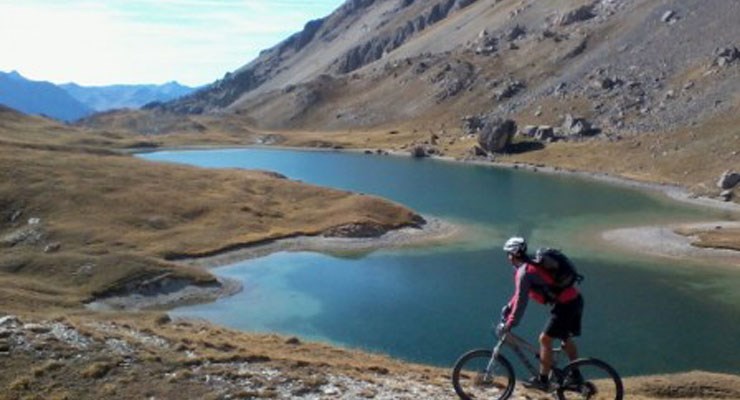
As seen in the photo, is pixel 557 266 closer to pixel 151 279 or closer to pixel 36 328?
pixel 36 328

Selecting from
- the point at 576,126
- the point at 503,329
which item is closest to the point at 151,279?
the point at 503,329

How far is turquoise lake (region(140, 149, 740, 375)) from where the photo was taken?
187 feet

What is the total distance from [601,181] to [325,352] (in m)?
117

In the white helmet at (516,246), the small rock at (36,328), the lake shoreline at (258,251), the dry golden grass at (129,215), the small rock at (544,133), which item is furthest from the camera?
the small rock at (544,133)

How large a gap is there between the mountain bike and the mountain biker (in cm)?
60

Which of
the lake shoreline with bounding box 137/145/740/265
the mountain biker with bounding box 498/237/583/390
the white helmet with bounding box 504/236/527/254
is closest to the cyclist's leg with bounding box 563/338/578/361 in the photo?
the mountain biker with bounding box 498/237/583/390

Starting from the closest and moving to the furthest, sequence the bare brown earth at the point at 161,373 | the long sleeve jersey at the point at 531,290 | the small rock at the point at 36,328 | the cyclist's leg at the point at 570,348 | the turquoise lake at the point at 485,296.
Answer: the long sleeve jersey at the point at 531,290, the cyclist's leg at the point at 570,348, the bare brown earth at the point at 161,373, the small rock at the point at 36,328, the turquoise lake at the point at 485,296

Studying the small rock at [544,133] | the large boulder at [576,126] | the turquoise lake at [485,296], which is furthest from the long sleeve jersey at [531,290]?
the small rock at [544,133]

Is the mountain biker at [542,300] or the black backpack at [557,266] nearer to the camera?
the black backpack at [557,266]

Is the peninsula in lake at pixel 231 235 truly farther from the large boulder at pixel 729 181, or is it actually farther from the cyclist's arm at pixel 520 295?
the cyclist's arm at pixel 520 295

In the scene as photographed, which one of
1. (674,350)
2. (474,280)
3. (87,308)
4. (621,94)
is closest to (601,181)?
(621,94)

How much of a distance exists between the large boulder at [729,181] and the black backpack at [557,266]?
119m

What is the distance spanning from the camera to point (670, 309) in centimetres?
6744

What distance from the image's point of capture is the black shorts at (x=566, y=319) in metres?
20.8
